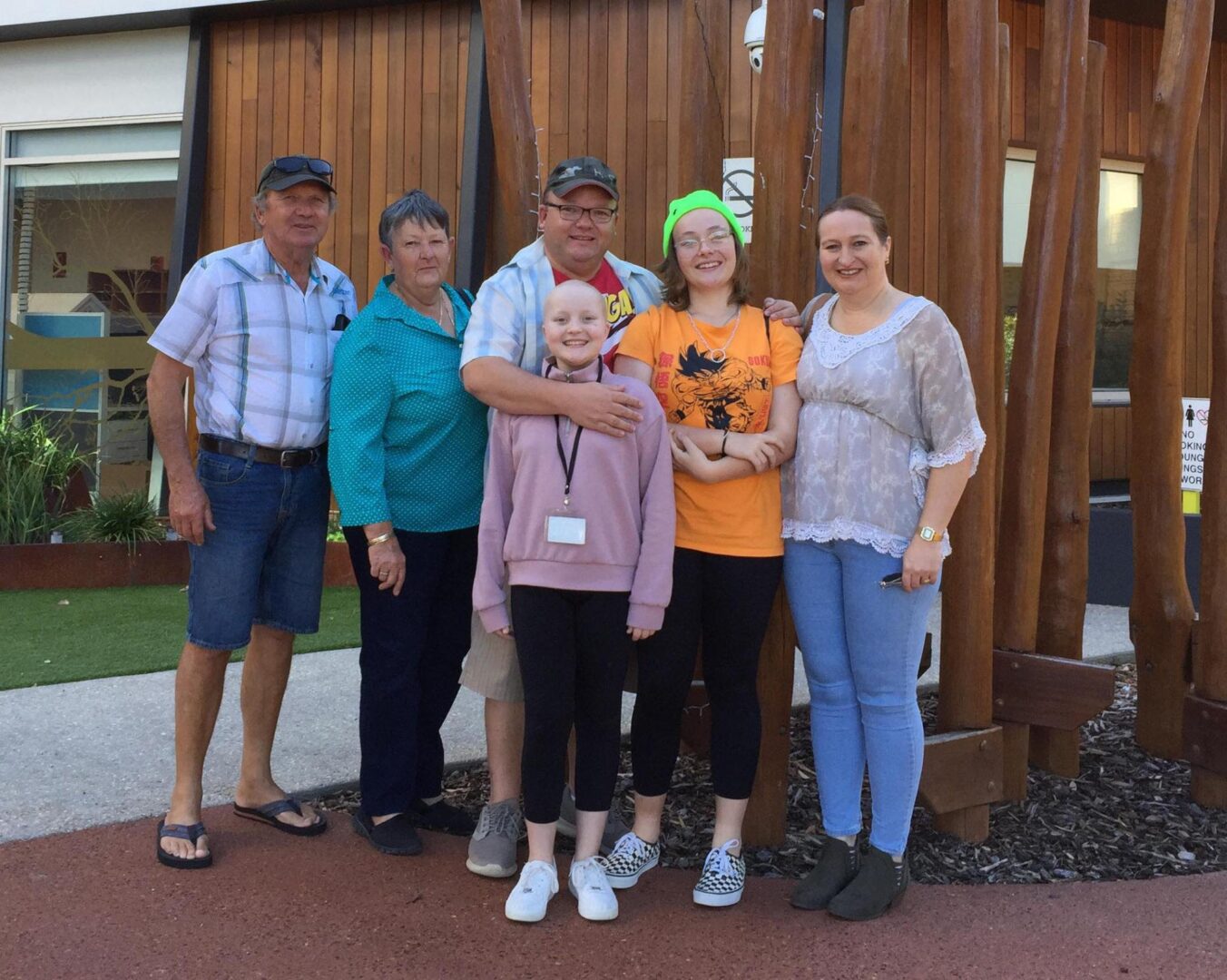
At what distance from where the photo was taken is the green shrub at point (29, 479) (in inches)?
328

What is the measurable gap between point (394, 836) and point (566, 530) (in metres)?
1.18

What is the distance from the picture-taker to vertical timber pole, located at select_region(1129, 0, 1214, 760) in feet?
13.5

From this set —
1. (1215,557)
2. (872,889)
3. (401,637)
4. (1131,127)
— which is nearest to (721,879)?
(872,889)

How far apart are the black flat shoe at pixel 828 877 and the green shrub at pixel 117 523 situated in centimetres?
614

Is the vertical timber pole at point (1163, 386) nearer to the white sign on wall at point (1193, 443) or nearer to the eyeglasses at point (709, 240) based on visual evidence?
the eyeglasses at point (709, 240)

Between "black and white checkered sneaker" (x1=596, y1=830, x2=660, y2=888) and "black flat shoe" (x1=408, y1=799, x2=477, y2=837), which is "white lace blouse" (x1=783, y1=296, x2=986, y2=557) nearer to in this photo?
"black and white checkered sneaker" (x1=596, y1=830, x2=660, y2=888)

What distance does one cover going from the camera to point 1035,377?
3975 millimetres

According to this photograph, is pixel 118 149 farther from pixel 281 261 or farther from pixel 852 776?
pixel 852 776

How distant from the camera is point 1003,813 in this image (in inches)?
159

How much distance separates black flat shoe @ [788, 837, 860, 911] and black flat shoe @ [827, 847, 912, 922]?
A: 0.03m

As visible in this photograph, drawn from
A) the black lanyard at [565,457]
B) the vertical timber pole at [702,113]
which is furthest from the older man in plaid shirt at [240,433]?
the vertical timber pole at [702,113]

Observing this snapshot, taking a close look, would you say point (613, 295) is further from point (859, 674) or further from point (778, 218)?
point (859, 674)

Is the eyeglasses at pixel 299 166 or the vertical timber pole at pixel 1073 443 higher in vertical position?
the eyeglasses at pixel 299 166

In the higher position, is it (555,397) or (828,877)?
(555,397)
